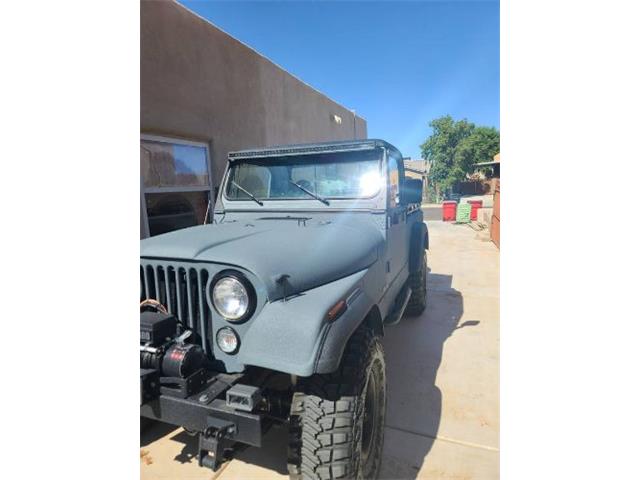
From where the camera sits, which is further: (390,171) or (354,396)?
(390,171)

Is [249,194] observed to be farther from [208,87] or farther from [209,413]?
[208,87]

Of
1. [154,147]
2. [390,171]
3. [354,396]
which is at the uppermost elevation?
[154,147]

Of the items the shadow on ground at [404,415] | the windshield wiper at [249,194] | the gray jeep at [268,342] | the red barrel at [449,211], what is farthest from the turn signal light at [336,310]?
the red barrel at [449,211]

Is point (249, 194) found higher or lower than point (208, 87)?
lower

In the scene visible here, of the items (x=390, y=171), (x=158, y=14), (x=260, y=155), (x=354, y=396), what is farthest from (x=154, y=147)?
(x=354, y=396)

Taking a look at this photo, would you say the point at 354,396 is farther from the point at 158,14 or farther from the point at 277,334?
the point at 158,14

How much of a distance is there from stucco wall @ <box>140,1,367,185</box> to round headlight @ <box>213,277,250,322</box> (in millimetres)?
4140

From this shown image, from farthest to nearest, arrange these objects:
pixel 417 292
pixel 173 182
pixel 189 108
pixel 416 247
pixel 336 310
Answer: pixel 189 108
pixel 173 182
pixel 417 292
pixel 416 247
pixel 336 310

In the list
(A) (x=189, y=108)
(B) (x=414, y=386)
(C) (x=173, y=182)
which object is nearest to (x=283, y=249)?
(B) (x=414, y=386)

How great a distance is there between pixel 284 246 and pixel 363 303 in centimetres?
55

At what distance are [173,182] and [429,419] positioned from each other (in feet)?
16.2

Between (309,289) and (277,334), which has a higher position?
(309,289)

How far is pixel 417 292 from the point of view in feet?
14.6

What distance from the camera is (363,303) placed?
6.70 ft
